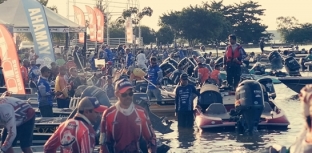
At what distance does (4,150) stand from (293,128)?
10.7 m

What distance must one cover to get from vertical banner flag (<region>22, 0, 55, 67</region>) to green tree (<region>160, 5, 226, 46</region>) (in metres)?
60.2

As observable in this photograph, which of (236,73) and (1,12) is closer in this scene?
(236,73)

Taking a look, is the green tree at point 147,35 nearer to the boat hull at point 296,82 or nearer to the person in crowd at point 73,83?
the boat hull at point 296,82

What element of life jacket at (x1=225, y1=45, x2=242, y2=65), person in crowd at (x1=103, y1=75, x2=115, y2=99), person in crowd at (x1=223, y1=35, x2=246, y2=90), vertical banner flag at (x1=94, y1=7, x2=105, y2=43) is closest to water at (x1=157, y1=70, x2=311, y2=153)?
person in crowd at (x1=103, y1=75, x2=115, y2=99)

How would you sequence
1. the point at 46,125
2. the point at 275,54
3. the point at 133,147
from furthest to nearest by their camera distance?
1. the point at 275,54
2. the point at 46,125
3. the point at 133,147

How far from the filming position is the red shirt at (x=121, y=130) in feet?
24.8

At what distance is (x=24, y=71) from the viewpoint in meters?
22.4

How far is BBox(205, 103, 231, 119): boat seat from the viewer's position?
18.4 metres

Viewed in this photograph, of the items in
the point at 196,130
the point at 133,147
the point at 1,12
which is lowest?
the point at 196,130

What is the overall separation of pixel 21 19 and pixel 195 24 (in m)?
52.1

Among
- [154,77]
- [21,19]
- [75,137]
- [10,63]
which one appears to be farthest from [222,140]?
[21,19]

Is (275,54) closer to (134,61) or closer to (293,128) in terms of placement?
(134,61)

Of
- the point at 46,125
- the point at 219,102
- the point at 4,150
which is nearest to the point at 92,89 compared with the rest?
the point at 46,125

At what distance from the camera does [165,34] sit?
3327 inches
